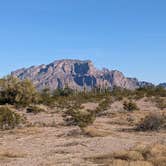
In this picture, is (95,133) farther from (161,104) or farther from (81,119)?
(161,104)

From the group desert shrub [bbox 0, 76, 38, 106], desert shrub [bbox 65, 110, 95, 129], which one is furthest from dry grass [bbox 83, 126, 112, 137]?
desert shrub [bbox 0, 76, 38, 106]

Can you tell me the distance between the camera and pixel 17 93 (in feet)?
184

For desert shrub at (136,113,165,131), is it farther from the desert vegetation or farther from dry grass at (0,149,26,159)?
dry grass at (0,149,26,159)

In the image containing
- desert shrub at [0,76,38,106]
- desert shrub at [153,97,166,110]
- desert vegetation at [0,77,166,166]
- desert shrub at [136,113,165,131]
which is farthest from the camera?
desert shrub at [0,76,38,106]

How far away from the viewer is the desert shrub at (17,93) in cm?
5609

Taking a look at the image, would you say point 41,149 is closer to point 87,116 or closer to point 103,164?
point 103,164

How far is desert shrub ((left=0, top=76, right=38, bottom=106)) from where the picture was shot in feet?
184

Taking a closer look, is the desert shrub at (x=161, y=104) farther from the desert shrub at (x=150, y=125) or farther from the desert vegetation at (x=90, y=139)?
the desert shrub at (x=150, y=125)

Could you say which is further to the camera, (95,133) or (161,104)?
(161,104)

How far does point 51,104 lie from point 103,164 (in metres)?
43.4

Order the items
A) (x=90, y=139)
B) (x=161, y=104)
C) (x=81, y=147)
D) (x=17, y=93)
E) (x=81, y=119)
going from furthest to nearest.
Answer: (x=17, y=93) < (x=161, y=104) < (x=81, y=119) < (x=90, y=139) < (x=81, y=147)

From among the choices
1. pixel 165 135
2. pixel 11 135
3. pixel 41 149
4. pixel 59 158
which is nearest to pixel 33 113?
pixel 11 135

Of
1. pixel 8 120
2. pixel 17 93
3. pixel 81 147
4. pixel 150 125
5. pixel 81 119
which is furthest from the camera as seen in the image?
pixel 17 93

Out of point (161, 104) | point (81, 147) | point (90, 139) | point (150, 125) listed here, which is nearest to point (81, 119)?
point (150, 125)
